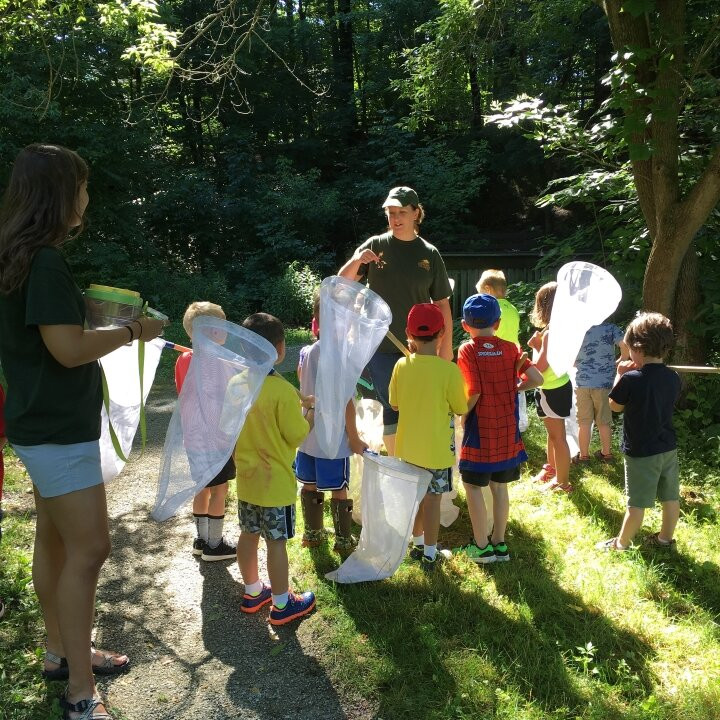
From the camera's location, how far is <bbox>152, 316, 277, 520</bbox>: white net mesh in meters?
2.65

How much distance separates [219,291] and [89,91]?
4775 mm

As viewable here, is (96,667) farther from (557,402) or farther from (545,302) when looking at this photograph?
(545,302)

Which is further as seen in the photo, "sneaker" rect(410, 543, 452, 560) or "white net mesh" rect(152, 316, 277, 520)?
"sneaker" rect(410, 543, 452, 560)

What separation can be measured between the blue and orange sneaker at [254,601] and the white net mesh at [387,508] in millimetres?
457

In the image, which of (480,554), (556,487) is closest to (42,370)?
(480,554)

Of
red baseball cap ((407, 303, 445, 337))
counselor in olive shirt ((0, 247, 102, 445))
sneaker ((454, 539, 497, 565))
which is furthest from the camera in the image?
sneaker ((454, 539, 497, 565))

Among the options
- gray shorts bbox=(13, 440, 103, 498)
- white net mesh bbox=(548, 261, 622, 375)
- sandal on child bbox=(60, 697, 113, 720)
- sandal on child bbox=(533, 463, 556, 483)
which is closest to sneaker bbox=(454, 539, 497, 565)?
white net mesh bbox=(548, 261, 622, 375)

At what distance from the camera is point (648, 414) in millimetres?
3449

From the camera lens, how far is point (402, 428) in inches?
134

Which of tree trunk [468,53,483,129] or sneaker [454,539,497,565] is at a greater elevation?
tree trunk [468,53,483,129]

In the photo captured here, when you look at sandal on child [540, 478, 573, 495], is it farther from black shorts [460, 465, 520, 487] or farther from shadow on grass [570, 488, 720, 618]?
black shorts [460, 465, 520, 487]

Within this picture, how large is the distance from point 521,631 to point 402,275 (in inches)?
76.5

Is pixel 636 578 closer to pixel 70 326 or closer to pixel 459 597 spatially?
pixel 459 597

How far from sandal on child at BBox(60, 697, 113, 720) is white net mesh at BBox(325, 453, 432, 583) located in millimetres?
1330
